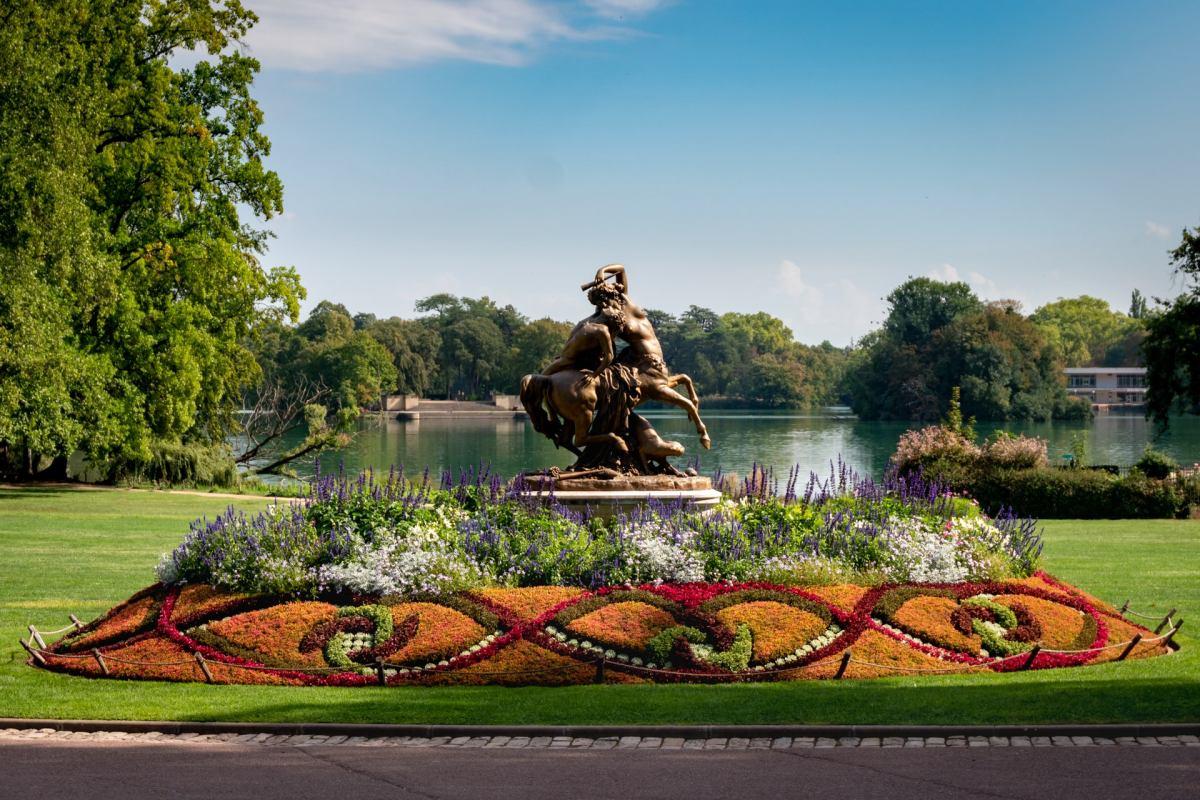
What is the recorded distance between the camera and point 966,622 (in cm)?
1191

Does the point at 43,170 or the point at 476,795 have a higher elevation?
the point at 43,170

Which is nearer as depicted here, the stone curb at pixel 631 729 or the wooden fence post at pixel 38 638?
the stone curb at pixel 631 729

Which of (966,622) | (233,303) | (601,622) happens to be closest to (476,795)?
(601,622)

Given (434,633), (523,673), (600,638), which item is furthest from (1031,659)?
(434,633)

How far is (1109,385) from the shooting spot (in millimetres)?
145250

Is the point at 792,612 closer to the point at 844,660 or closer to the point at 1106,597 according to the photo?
the point at 844,660

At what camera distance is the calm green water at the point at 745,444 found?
54.2 meters

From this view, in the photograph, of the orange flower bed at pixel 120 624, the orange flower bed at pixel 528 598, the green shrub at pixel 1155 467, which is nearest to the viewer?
the orange flower bed at pixel 528 598

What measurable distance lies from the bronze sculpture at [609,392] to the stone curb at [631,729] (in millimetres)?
5721

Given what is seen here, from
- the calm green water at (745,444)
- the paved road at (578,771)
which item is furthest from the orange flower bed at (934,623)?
the calm green water at (745,444)

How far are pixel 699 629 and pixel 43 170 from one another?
18402 mm

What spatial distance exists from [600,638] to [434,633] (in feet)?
4.94

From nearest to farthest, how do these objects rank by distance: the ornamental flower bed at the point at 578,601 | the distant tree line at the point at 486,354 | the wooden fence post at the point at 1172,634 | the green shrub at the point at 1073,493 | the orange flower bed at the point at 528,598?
the ornamental flower bed at the point at 578,601 → the orange flower bed at the point at 528,598 → the wooden fence post at the point at 1172,634 → the green shrub at the point at 1073,493 → the distant tree line at the point at 486,354

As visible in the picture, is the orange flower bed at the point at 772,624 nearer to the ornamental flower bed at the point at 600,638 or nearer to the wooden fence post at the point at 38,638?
the ornamental flower bed at the point at 600,638
